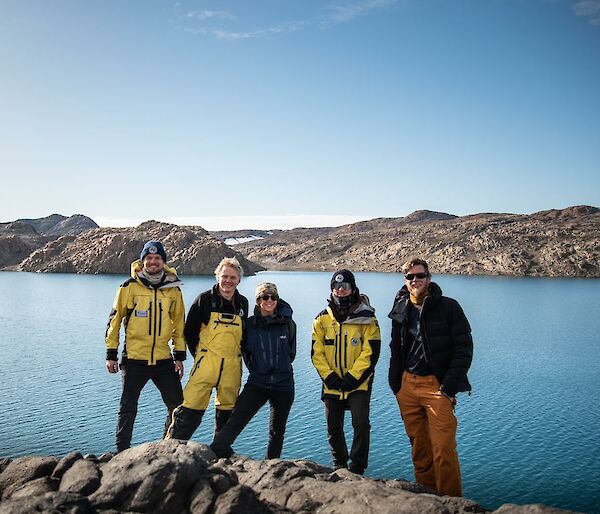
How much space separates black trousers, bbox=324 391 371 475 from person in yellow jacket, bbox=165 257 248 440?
5.61 ft

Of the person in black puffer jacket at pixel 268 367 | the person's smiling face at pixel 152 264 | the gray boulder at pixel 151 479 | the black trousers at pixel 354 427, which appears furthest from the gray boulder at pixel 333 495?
the person's smiling face at pixel 152 264

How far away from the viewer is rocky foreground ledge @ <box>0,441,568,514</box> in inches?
239

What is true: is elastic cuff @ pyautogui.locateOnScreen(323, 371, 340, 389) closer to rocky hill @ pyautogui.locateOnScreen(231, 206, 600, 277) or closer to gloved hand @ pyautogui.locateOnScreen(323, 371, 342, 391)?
gloved hand @ pyautogui.locateOnScreen(323, 371, 342, 391)

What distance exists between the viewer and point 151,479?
6344 millimetres

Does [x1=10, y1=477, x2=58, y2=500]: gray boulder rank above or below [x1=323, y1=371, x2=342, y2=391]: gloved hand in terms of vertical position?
below

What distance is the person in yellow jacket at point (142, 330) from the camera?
8867 mm

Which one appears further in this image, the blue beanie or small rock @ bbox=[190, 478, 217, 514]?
the blue beanie

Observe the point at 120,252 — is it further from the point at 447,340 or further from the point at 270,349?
the point at 447,340

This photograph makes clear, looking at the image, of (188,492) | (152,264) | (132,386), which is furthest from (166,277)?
(188,492)

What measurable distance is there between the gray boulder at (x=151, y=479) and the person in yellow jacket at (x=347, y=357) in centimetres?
260

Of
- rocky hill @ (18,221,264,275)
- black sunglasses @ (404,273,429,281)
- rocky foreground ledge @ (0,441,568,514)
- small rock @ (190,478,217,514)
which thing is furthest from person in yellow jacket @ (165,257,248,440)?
rocky hill @ (18,221,264,275)

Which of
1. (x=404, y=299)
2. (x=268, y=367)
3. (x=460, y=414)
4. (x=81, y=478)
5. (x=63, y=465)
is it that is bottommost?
(x=460, y=414)

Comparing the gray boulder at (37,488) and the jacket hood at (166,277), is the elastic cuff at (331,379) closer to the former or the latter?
the jacket hood at (166,277)

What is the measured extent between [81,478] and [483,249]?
146236 mm
